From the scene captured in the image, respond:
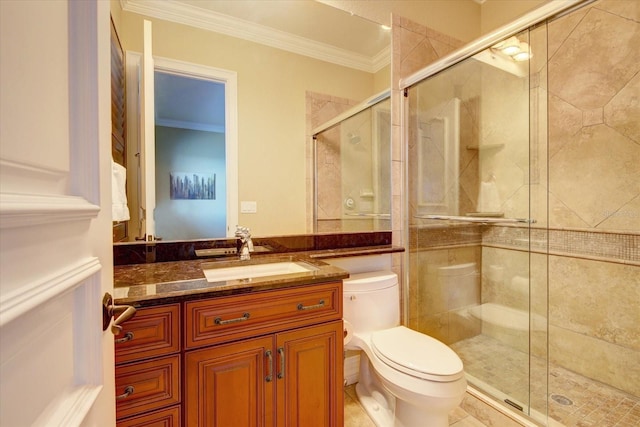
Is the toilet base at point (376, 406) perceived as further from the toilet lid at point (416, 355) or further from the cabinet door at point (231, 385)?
the cabinet door at point (231, 385)

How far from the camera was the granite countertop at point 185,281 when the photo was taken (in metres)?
0.97

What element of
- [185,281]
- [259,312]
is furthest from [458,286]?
[185,281]

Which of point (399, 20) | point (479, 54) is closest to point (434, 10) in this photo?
point (399, 20)

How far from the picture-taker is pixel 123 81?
4.45 ft

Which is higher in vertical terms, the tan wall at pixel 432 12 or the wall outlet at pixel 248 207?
the tan wall at pixel 432 12

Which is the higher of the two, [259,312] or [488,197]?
[488,197]

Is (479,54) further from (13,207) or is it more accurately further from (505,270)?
(13,207)

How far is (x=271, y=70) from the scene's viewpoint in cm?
169

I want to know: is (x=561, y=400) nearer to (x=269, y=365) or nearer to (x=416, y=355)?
(x=416, y=355)

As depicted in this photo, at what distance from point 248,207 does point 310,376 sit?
34.8 inches

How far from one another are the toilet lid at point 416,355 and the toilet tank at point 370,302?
7cm

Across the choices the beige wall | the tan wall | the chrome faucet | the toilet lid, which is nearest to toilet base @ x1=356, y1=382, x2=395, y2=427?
the toilet lid

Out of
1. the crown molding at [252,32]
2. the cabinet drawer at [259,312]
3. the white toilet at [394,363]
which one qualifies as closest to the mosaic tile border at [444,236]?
the white toilet at [394,363]

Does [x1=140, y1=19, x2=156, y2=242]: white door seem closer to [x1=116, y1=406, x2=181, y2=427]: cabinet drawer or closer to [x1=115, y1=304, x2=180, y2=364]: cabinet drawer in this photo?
[x1=115, y1=304, x2=180, y2=364]: cabinet drawer
